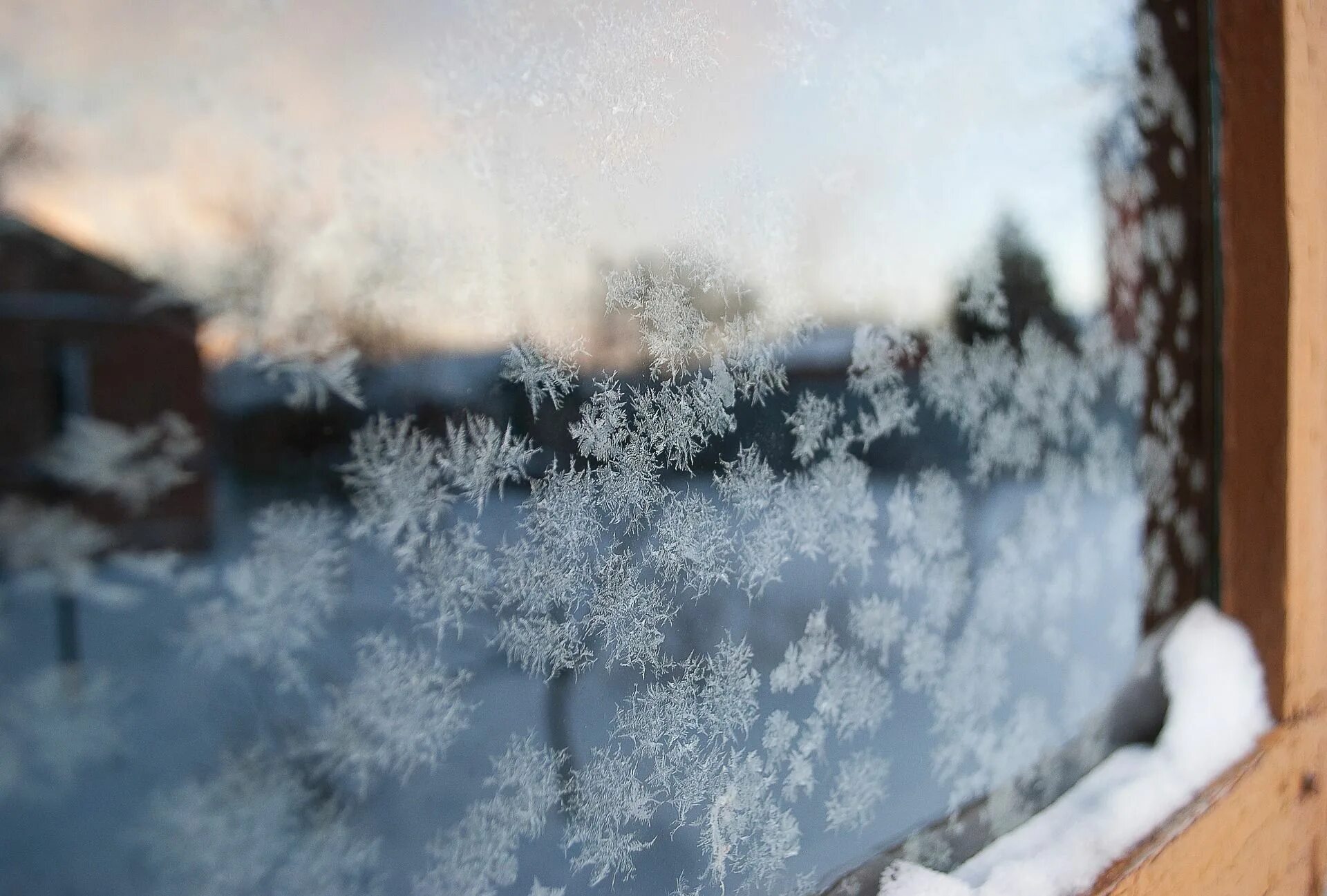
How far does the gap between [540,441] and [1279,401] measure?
3.80 feet

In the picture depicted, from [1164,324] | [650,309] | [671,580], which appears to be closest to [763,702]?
[671,580]

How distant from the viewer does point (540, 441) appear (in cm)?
59

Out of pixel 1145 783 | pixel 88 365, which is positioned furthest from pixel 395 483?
pixel 1145 783

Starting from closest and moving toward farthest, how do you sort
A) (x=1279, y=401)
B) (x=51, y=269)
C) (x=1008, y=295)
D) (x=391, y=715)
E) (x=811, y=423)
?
(x=51, y=269) < (x=391, y=715) < (x=811, y=423) < (x=1008, y=295) < (x=1279, y=401)

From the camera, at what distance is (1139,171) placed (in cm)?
123

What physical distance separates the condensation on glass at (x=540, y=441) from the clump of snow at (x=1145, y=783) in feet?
0.14

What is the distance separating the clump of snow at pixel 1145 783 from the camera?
86 centimetres

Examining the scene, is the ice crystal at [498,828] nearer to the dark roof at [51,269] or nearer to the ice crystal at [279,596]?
the ice crystal at [279,596]

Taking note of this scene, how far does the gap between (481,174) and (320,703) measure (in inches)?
13.5

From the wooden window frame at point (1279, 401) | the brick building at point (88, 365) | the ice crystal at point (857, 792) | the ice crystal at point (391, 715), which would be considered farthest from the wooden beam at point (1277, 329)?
the brick building at point (88, 365)

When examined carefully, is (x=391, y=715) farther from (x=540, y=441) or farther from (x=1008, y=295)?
(x=1008, y=295)

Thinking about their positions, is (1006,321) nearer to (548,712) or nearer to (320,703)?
(548,712)

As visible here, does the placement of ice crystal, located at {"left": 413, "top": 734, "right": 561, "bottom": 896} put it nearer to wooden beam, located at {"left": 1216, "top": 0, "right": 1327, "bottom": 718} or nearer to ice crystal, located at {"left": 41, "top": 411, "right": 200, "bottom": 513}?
ice crystal, located at {"left": 41, "top": 411, "right": 200, "bottom": 513}

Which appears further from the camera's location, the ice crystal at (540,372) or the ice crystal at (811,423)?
the ice crystal at (811,423)
